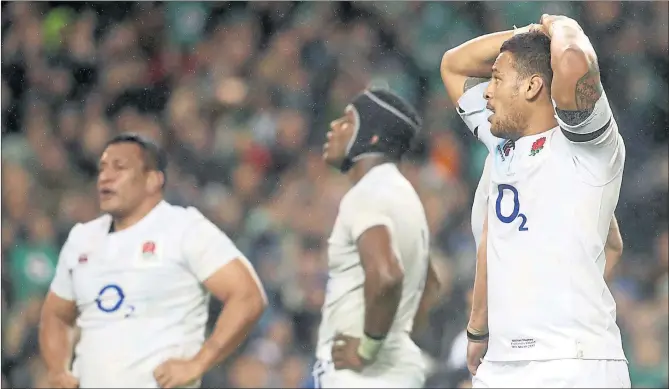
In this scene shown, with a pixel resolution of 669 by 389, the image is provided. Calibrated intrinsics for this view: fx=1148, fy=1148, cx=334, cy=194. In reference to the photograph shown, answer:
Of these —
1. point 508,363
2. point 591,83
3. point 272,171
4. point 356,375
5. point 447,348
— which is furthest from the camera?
point 272,171

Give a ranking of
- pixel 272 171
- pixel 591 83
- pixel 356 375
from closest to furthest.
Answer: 1. pixel 591 83
2. pixel 356 375
3. pixel 272 171

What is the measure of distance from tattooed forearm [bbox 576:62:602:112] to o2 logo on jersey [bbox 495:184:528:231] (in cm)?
37

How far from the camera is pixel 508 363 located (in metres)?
3.09

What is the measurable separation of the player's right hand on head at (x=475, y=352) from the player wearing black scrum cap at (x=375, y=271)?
1.34 meters

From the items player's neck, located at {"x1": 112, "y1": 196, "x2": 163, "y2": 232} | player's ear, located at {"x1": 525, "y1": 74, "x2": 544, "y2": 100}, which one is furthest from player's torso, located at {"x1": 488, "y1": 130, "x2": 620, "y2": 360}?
player's neck, located at {"x1": 112, "y1": 196, "x2": 163, "y2": 232}

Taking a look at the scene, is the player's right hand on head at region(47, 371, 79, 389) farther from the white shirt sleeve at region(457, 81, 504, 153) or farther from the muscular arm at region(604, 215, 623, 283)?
the muscular arm at region(604, 215, 623, 283)

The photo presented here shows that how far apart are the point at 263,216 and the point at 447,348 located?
1.47 m

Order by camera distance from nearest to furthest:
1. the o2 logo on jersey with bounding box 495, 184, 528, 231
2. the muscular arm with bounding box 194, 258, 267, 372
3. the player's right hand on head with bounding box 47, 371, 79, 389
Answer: the o2 logo on jersey with bounding box 495, 184, 528, 231 → the muscular arm with bounding box 194, 258, 267, 372 → the player's right hand on head with bounding box 47, 371, 79, 389

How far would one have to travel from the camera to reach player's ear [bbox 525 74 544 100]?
305 cm

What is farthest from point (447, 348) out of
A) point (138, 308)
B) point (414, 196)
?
point (138, 308)

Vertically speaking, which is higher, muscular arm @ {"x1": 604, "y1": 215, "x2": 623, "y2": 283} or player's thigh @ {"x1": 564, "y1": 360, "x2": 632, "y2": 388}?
muscular arm @ {"x1": 604, "y1": 215, "x2": 623, "y2": 283}

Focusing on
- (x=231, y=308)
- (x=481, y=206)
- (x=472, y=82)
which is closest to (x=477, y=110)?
(x=472, y=82)

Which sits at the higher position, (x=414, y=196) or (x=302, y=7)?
(x=302, y=7)

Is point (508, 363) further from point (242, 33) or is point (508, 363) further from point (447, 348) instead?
point (242, 33)
